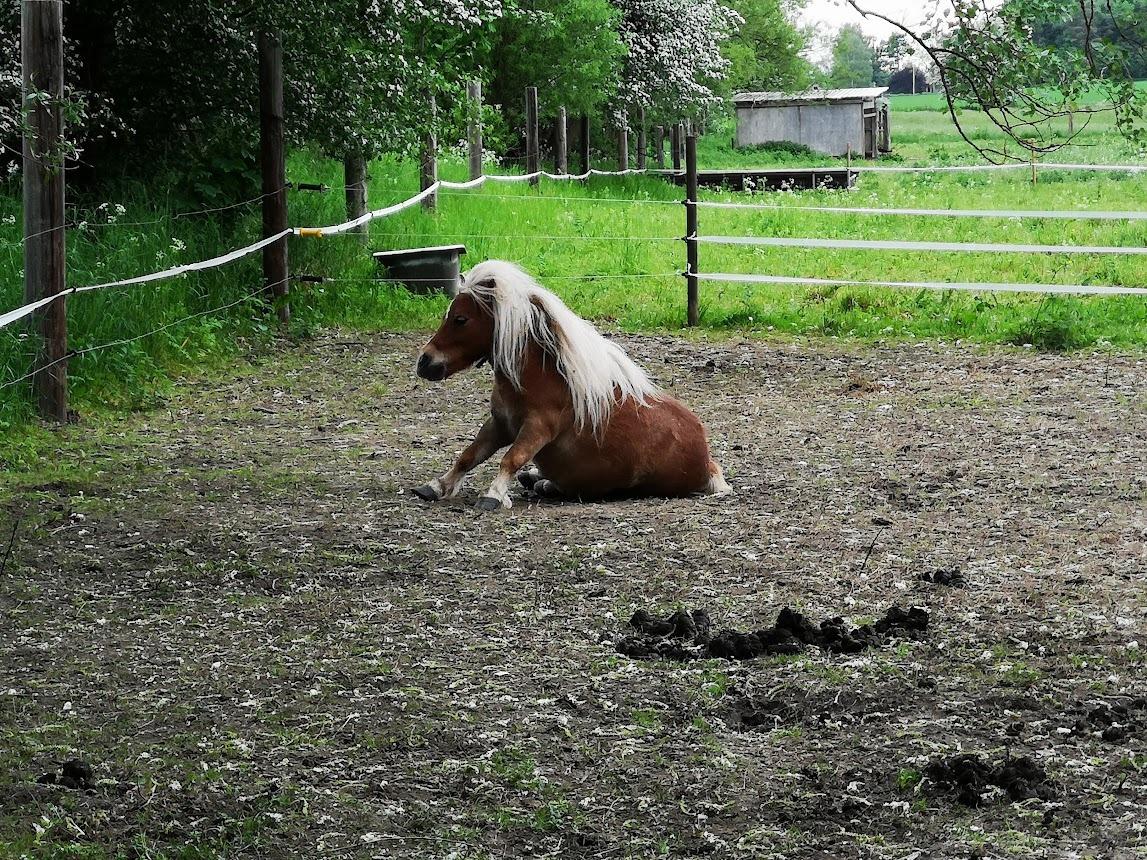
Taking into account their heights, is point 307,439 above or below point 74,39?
below

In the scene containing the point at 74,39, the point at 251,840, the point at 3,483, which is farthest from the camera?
the point at 74,39

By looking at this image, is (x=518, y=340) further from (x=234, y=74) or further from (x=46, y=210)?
(x=234, y=74)

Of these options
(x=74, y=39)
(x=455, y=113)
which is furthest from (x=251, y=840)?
(x=455, y=113)

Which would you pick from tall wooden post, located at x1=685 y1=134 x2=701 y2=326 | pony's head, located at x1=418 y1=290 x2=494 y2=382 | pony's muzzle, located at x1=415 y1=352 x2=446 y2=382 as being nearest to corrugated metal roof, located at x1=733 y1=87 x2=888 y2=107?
tall wooden post, located at x1=685 y1=134 x2=701 y2=326

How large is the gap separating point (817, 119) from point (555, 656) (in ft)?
105

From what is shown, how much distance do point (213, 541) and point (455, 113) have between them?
7214mm

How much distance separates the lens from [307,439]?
289 inches

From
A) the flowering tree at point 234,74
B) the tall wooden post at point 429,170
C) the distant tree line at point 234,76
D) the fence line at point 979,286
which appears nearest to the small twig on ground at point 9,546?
the distant tree line at point 234,76

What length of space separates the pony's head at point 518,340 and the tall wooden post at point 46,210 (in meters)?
2.13

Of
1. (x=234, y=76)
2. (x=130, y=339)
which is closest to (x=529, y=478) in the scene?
(x=130, y=339)

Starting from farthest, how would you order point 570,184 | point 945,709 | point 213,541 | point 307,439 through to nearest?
point 570,184
point 307,439
point 213,541
point 945,709

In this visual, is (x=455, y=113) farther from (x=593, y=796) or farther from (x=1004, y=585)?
(x=593, y=796)

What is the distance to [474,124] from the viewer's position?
1291 cm

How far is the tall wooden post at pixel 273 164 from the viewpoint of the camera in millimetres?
9969
